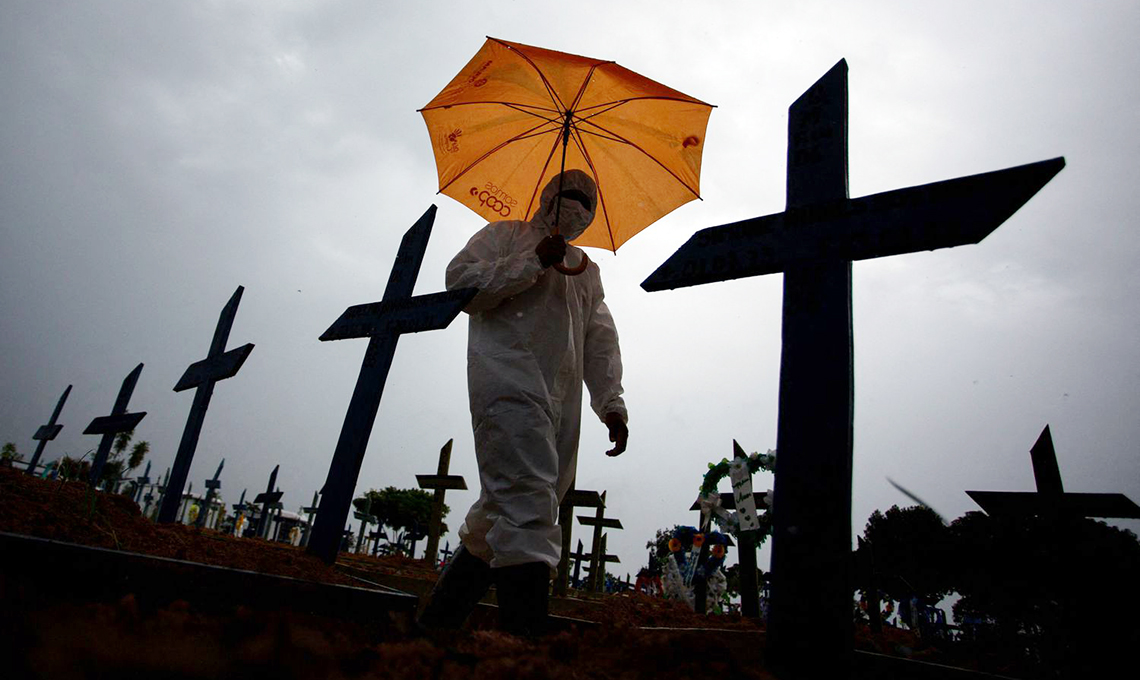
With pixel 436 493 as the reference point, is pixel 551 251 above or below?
above

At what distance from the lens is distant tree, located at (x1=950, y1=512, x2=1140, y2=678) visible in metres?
2.78

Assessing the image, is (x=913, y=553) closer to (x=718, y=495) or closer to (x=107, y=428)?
(x=718, y=495)

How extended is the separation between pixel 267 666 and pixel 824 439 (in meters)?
1.59

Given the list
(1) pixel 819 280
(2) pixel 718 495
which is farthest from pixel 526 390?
(2) pixel 718 495

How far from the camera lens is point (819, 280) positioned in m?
2.03

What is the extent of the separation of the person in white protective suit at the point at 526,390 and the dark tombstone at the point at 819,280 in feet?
2.24

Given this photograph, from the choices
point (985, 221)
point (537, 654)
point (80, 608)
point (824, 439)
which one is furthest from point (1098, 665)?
point (80, 608)

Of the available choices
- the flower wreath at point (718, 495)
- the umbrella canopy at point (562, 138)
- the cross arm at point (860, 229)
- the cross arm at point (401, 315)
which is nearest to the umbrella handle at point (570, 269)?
the cross arm at point (401, 315)

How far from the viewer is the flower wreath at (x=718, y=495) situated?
25.1 feet

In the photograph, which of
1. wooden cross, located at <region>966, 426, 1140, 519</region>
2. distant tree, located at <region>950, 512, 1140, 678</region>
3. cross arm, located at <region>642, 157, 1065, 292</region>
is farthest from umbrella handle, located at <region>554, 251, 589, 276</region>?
wooden cross, located at <region>966, 426, 1140, 519</region>

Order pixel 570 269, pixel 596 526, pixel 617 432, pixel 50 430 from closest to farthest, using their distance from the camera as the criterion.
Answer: pixel 570 269 < pixel 617 432 < pixel 596 526 < pixel 50 430

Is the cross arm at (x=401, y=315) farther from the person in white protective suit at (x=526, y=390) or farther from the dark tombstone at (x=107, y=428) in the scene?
the dark tombstone at (x=107, y=428)

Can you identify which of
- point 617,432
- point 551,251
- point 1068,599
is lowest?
point 1068,599

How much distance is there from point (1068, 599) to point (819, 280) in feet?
10.2
